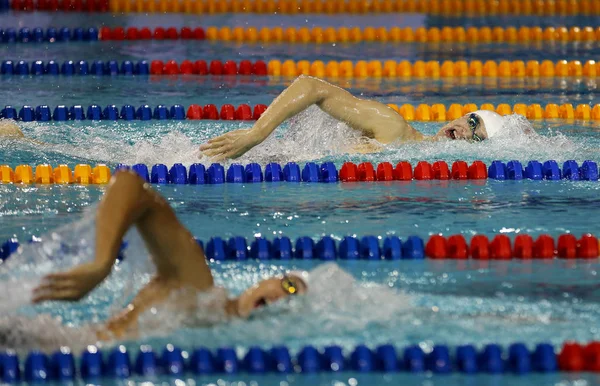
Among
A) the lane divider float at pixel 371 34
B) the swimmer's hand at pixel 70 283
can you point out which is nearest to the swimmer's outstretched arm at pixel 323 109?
the swimmer's hand at pixel 70 283

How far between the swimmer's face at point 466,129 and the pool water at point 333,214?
7cm

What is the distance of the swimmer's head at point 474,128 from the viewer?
6430mm

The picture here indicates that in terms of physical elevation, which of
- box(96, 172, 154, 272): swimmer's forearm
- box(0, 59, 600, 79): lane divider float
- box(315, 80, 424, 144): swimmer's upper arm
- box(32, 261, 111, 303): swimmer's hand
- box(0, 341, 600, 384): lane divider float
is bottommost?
box(0, 341, 600, 384): lane divider float

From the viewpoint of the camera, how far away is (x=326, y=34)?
10719 millimetres

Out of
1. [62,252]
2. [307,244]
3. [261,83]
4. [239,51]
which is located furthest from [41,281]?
[239,51]

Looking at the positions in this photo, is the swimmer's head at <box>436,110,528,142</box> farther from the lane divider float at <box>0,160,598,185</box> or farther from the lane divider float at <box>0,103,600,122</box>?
the lane divider float at <box>0,103,600,122</box>

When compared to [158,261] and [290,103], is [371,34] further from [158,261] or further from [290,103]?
[158,261]

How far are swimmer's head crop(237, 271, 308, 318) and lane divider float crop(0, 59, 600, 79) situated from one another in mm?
5750

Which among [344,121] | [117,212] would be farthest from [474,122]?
[117,212]

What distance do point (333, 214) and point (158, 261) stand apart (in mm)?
1785

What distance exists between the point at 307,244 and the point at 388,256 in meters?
0.34

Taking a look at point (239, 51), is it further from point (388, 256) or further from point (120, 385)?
point (120, 385)

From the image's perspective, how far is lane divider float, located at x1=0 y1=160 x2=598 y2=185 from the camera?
5781 millimetres

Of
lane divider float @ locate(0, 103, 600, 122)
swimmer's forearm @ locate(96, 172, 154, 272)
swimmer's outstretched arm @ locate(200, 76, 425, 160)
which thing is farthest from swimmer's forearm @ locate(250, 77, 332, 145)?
swimmer's forearm @ locate(96, 172, 154, 272)
